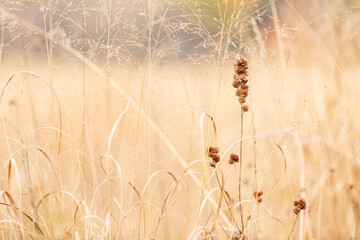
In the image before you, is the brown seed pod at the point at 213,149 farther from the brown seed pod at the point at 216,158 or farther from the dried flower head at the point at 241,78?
the dried flower head at the point at 241,78

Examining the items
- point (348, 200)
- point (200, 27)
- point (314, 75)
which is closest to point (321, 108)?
point (314, 75)

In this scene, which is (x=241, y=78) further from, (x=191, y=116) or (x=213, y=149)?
(x=191, y=116)

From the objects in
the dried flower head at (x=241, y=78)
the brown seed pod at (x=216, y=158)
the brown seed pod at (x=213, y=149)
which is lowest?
the brown seed pod at (x=216, y=158)

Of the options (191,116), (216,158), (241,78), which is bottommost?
(216,158)

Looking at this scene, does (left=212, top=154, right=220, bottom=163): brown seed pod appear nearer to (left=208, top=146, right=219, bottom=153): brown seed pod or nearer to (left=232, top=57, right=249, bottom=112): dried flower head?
(left=208, top=146, right=219, bottom=153): brown seed pod

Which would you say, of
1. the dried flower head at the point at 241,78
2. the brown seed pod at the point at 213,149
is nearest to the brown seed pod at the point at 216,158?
the brown seed pod at the point at 213,149

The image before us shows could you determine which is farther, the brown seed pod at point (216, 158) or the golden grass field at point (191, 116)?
the golden grass field at point (191, 116)

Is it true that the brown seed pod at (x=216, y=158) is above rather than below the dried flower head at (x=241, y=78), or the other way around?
below

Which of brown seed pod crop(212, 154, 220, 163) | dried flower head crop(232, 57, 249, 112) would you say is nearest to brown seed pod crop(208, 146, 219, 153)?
brown seed pod crop(212, 154, 220, 163)

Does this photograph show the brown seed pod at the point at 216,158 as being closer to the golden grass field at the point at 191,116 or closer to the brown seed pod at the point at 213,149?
the brown seed pod at the point at 213,149

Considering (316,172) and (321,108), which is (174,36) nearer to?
(321,108)

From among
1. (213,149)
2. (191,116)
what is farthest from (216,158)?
(191,116)

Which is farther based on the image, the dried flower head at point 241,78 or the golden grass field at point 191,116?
the golden grass field at point 191,116

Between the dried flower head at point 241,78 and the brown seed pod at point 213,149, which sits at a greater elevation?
the dried flower head at point 241,78
